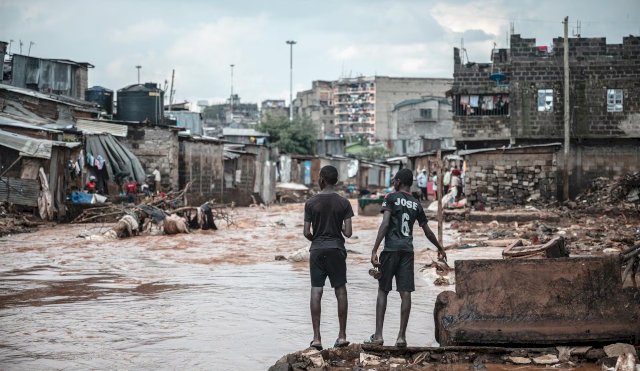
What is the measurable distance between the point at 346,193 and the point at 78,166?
3197 centimetres

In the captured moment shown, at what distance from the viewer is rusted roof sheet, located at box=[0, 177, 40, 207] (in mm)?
22672

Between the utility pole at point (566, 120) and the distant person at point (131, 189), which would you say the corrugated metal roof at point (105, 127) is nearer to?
the distant person at point (131, 189)

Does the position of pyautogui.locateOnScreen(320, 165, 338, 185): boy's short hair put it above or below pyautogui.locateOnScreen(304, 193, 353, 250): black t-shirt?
above

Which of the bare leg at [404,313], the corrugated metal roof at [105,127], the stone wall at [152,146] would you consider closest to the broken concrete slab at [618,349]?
the bare leg at [404,313]

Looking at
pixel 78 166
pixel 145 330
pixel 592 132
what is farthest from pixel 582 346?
pixel 592 132

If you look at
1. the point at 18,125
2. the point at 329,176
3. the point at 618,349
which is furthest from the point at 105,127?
the point at 618,349

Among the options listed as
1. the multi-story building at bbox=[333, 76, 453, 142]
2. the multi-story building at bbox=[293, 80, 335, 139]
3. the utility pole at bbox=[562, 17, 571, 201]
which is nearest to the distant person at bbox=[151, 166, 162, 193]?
the utility pole at bbox=[562, 17, 571, 201]

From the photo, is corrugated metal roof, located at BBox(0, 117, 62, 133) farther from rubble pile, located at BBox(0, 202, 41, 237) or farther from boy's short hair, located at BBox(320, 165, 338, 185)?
boy's short hair, located at BBox(320, 165, 338, 185)

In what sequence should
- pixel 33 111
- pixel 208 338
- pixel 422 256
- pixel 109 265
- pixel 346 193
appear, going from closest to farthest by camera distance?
1. pixel 208 338
2. pixel 109 265
3. pixel 422 256
4. pixel 33 111
5. pixel 346 193

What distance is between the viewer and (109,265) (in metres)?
15.3

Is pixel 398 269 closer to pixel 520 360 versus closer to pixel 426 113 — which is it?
pixel 520 360

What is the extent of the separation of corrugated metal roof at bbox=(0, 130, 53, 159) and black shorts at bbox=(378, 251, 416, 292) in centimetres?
1773

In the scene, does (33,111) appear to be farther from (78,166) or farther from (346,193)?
(346,193)

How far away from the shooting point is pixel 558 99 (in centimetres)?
3591
